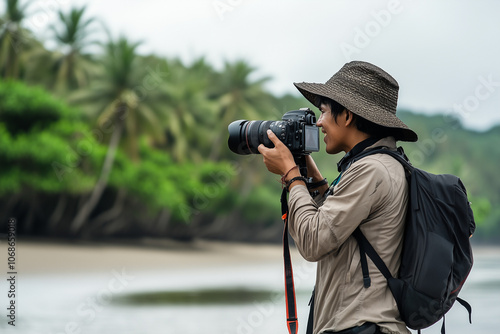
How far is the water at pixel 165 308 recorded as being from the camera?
7695 mm

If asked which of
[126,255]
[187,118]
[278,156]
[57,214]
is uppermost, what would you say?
[278,156]

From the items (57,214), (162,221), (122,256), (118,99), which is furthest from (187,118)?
(122,256)

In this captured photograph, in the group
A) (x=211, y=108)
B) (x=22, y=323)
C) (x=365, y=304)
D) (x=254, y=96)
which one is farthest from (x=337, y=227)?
(x=254, y=96)

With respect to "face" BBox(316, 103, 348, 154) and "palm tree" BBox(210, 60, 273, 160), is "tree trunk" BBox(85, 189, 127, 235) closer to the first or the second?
"palm tree" BBox(210, 60, 273, 160)

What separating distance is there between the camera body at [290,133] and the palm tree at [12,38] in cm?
2539

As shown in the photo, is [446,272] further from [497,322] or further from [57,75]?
[57,75]

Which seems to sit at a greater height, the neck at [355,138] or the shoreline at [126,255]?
the neck at [355,138]

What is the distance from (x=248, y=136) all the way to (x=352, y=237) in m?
0.50

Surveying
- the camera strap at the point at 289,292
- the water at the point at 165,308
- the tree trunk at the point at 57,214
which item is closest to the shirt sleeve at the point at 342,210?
the camera strap at the point at 289,292

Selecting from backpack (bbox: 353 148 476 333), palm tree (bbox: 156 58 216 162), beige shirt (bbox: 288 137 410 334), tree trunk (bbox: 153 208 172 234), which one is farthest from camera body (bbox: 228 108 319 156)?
tree trunk (bbox: 153 208 172 234)

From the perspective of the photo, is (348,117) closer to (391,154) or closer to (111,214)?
(391,154)

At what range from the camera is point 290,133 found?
6.39 feet

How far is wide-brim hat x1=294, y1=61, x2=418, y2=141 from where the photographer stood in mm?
1834

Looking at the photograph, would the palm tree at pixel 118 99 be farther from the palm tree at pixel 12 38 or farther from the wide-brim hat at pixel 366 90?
the wide-brim hat at pixel 366 90
